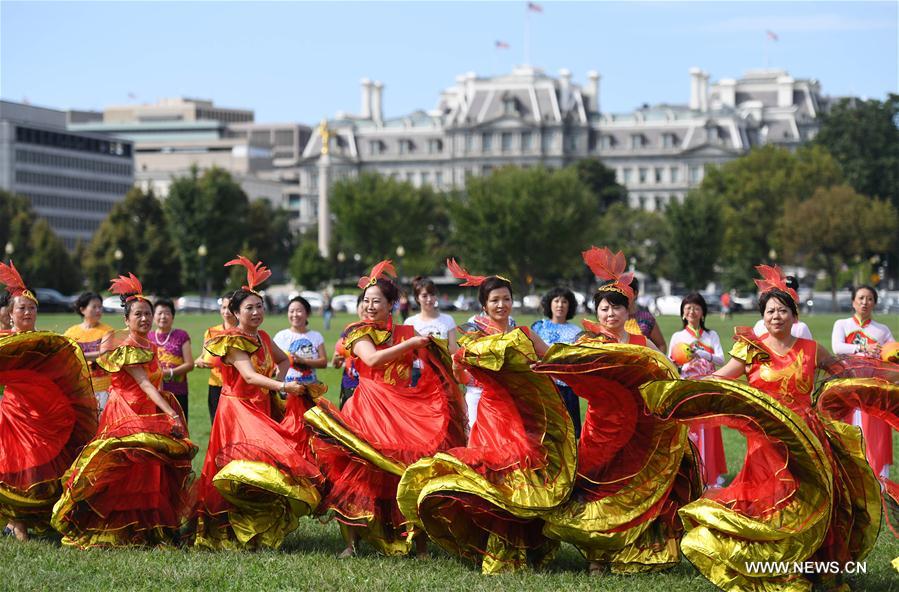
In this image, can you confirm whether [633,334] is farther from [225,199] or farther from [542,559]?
[225,199]

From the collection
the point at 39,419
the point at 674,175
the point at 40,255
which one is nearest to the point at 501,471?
the point at 39,419

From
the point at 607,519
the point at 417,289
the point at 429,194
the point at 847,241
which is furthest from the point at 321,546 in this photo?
the point at 429,194

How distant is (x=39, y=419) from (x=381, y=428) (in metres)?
2.63

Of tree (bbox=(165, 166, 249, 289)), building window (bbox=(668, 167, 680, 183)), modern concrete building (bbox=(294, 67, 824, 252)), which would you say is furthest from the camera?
building window (bbox=(668, 167, 680, 183))

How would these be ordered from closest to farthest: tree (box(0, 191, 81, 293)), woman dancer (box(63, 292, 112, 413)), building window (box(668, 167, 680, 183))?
1. woman dancer (box(63, 292, 112, 413))
2. tree (box(0, 191, 81, 293))
3. building window (box(668, 167, 680, 183))

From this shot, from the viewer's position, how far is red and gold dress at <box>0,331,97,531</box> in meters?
10.4

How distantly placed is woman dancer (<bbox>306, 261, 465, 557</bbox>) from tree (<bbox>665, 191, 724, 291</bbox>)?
76.1 m

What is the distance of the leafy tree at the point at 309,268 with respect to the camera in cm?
8575

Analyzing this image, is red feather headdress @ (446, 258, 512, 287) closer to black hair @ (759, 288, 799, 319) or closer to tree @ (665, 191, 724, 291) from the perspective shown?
black hair @ (759, 288, 799, 319)

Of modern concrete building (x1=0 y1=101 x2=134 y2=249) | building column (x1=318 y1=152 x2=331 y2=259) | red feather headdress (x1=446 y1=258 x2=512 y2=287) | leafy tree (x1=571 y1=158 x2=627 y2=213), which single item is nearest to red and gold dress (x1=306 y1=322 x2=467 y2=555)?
red feather headdress (x1=446 y1=258 x2=512 y2=287)

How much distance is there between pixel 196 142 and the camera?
599ft

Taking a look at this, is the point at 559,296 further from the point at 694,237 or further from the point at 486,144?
the point at 486,144

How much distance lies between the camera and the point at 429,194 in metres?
105

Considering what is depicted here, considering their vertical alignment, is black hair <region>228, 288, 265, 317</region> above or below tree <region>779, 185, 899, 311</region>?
below
